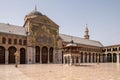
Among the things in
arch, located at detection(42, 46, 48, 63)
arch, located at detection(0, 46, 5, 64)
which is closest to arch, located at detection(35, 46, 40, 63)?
arch, located at detection(42, 46, 48, 63)

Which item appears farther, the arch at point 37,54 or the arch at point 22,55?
the arch at point 37,54

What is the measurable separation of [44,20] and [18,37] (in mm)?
11056

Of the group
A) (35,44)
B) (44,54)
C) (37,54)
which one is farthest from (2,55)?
(44,54)

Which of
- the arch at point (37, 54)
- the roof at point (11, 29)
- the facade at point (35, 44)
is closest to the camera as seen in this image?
the facade at point (35, 44)

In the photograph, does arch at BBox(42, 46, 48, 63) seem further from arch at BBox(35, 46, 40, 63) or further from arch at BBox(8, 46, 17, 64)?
arch at BBox(8, 46, 17, 64)

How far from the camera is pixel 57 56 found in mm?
50219

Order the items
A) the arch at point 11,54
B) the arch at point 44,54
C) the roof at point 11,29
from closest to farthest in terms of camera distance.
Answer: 1. the arch at point 11,54
2. the roof at point 11,29
3. the arch at point 44,54

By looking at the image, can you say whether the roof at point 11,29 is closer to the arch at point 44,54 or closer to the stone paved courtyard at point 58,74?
the arch at point 44,54

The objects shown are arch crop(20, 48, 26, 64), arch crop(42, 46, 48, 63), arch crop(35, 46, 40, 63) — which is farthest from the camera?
arch crop(42, 46, 48, 63)

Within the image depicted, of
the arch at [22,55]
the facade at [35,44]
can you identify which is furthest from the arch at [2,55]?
the arch at [22,55]

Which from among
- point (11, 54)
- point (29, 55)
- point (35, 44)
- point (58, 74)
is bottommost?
point (58, 74)

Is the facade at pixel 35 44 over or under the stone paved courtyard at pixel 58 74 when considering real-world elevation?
over

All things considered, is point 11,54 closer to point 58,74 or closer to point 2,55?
point 2,55

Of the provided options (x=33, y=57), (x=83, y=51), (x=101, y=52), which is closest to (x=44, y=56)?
(x=33, y=57)
